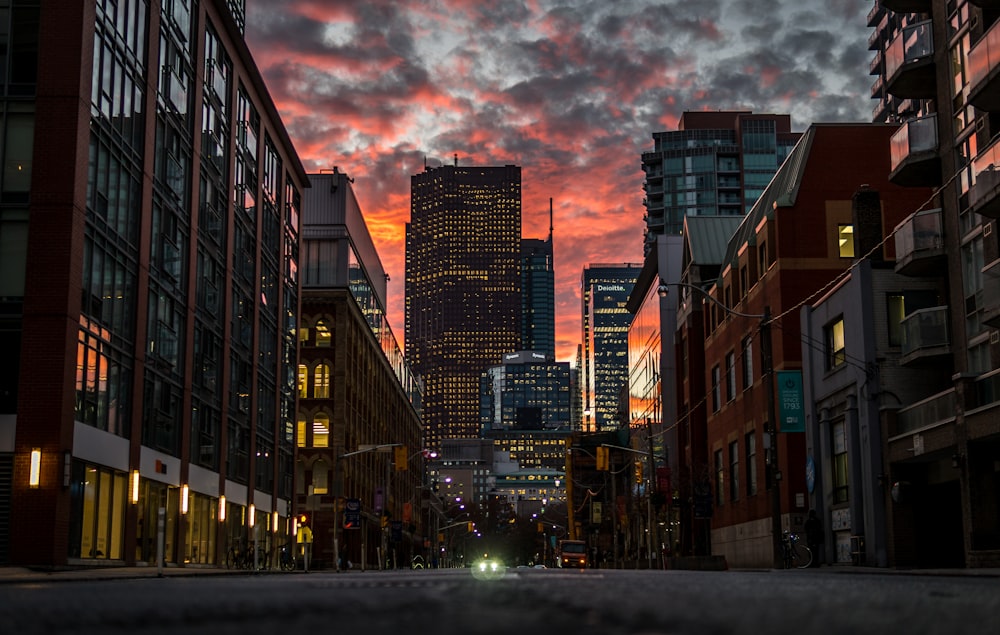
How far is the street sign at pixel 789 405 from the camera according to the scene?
46688 mm

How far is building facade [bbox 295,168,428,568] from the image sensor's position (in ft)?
284

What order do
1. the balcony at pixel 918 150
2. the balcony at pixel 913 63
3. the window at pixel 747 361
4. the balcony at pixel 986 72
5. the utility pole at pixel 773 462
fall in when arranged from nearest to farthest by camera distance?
1. the balcony at pixel 986 72
2. the balcony at pixel 918 150
3. the balcony at pixel 913 63
4. the utility pole at pixel 773 462
5. the window at pixel 747 361

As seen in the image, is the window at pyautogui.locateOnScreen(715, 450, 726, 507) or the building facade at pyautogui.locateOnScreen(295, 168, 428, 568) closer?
the window at pyautogui.locateOnScreen(715, 450, 726, 507)

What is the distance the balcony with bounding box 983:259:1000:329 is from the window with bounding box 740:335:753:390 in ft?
85.2

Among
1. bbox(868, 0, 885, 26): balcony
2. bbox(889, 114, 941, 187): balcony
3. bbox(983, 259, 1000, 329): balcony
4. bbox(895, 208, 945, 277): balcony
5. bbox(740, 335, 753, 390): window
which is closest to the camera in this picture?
bbox(983, 259, 1000, 329): balcony

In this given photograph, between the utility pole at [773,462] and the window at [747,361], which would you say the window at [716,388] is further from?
the utility pole at [773,462]

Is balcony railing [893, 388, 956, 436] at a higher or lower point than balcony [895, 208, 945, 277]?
lower

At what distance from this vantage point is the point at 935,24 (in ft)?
129

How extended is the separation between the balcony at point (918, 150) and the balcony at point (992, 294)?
7096 millimetres

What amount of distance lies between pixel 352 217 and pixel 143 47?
57418mm

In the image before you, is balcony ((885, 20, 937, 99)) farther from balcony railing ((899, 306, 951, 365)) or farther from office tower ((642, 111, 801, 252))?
office tower ((642, 111, 801, 252))

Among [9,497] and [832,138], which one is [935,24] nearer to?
[832,138]

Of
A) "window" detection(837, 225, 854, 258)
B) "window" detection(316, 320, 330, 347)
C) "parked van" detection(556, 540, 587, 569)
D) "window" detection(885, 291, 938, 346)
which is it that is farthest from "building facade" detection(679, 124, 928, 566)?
"window" detection(316, 320, 330, 347)

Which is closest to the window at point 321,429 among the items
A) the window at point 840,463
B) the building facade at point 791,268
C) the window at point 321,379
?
the window at point 321,379
